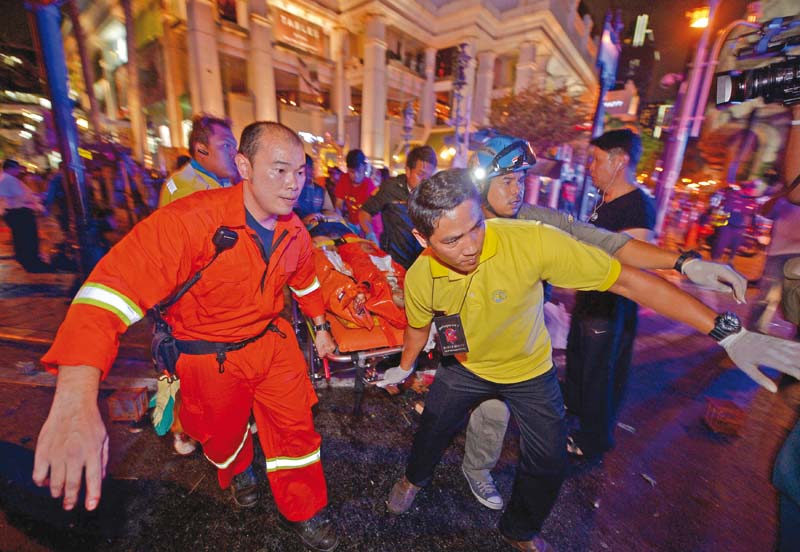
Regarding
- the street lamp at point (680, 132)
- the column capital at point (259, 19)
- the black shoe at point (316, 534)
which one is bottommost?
the black shoe at point (316, 534)

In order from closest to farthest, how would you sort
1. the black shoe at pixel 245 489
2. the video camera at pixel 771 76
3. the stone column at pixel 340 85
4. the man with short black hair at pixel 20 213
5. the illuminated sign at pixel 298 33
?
the video camera at pixel 771 76
the black shoe at pixel 245 489
the man with short black hair at pixel 20 213
the illuminated sign at pixel 298 33
the stone column at pixel 340 85

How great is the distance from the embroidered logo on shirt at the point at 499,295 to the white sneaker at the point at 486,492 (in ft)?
5.05

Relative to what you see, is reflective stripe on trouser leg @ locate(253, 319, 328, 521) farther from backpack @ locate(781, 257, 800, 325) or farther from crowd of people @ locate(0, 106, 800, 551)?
backpack @ locate(781, 257, 800, 325)

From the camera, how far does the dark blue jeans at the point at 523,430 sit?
1.83m

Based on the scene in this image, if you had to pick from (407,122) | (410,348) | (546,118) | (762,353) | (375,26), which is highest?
(375,26)

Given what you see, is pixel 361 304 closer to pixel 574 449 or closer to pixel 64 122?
pixel 574 449

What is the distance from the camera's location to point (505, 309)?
1770 mm

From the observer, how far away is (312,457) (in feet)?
6.64

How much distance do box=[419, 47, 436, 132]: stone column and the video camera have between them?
93.4ft

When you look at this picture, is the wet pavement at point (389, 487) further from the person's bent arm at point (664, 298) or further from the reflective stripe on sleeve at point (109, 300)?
the reflective stripe on sleeve at point (109, 300)

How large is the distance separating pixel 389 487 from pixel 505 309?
65.9 inches

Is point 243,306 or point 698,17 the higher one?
point 698,17

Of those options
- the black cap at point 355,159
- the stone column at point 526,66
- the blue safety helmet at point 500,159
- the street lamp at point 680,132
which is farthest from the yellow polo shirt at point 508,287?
the stone column at point 526,66

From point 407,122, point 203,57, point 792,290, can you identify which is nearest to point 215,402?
point 792,290
